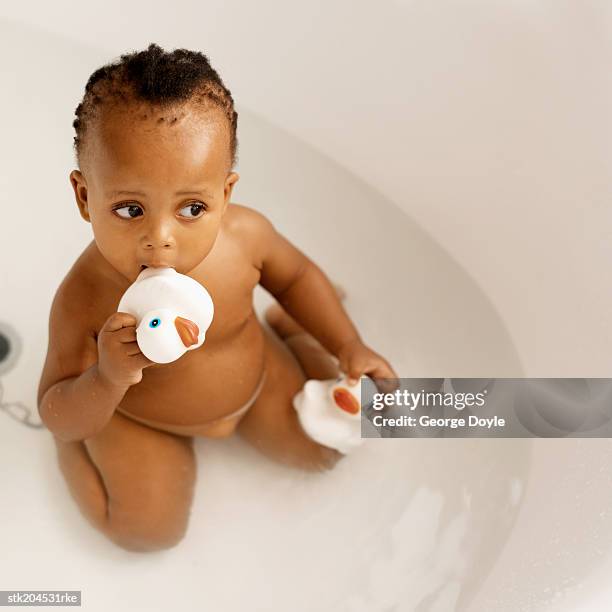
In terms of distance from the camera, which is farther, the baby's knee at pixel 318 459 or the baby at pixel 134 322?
the baby's knee at pixel 318 459

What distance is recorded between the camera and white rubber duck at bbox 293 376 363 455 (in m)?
1.00

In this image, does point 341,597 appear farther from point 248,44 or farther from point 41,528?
point 248,44

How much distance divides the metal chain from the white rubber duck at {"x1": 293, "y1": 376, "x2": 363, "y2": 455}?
0.38m

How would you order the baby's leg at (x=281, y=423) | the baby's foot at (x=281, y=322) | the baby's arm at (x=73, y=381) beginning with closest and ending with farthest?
the baby's arm at (x=73, y=381) → the baby's leg at (x=281, y=423) → the baby's foot at (x=281, y=322)

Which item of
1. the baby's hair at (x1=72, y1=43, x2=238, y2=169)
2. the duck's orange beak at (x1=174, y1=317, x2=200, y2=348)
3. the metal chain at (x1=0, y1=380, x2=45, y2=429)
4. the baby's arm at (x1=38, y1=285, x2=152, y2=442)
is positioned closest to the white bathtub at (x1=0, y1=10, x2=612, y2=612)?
the metal chain at (x1=0, y1=380, x2=45, y2=429)

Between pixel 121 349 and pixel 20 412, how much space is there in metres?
0.52

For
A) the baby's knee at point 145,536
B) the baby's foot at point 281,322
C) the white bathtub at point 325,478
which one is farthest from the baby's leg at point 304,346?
the baby's knee at point 145,536

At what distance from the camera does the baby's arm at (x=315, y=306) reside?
3.23 feet

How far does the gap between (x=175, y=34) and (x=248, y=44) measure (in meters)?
0.12

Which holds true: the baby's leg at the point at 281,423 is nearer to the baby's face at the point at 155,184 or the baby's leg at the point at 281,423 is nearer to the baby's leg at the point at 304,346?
the baby's leg at the point at 304,346

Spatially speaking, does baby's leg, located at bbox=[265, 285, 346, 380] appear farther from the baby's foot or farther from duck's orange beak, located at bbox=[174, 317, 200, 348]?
duck's orange beak, located at bbox=[174, 317, 200, 348]

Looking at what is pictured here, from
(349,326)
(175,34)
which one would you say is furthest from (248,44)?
(349,326)

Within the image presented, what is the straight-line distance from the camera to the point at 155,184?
66 centimetres

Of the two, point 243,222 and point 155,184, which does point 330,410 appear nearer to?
point 243,222
